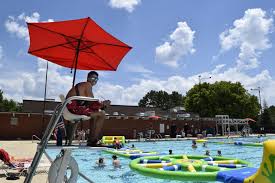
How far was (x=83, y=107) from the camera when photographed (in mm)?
5090

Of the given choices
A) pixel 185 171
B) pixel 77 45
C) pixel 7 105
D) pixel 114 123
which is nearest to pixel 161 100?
pixel 7 105

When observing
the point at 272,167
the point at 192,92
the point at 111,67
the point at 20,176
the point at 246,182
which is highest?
the point at 192,92

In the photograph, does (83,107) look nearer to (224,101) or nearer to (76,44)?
(76,44)

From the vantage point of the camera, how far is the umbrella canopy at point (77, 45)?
18.2ft

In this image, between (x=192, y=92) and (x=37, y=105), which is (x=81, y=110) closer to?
(x=37, y=105)

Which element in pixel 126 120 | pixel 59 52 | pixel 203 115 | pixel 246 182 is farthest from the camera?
pixel 203 115

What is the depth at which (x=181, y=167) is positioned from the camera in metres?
10.0

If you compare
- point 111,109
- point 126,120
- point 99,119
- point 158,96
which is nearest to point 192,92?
point 111,109

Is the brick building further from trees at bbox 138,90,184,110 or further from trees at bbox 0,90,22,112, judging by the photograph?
trees at bbox 138,90,184,110

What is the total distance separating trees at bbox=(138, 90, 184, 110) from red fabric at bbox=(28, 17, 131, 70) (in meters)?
99.7

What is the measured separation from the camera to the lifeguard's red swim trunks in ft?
16.6

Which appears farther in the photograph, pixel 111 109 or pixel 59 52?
pixel 111 109

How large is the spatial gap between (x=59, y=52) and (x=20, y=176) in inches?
183

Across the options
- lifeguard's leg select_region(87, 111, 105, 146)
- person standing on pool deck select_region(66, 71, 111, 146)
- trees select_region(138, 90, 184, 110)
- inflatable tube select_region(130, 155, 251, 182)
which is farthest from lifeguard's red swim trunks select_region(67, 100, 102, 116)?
trees select_region(138, 90, 184, 110)
